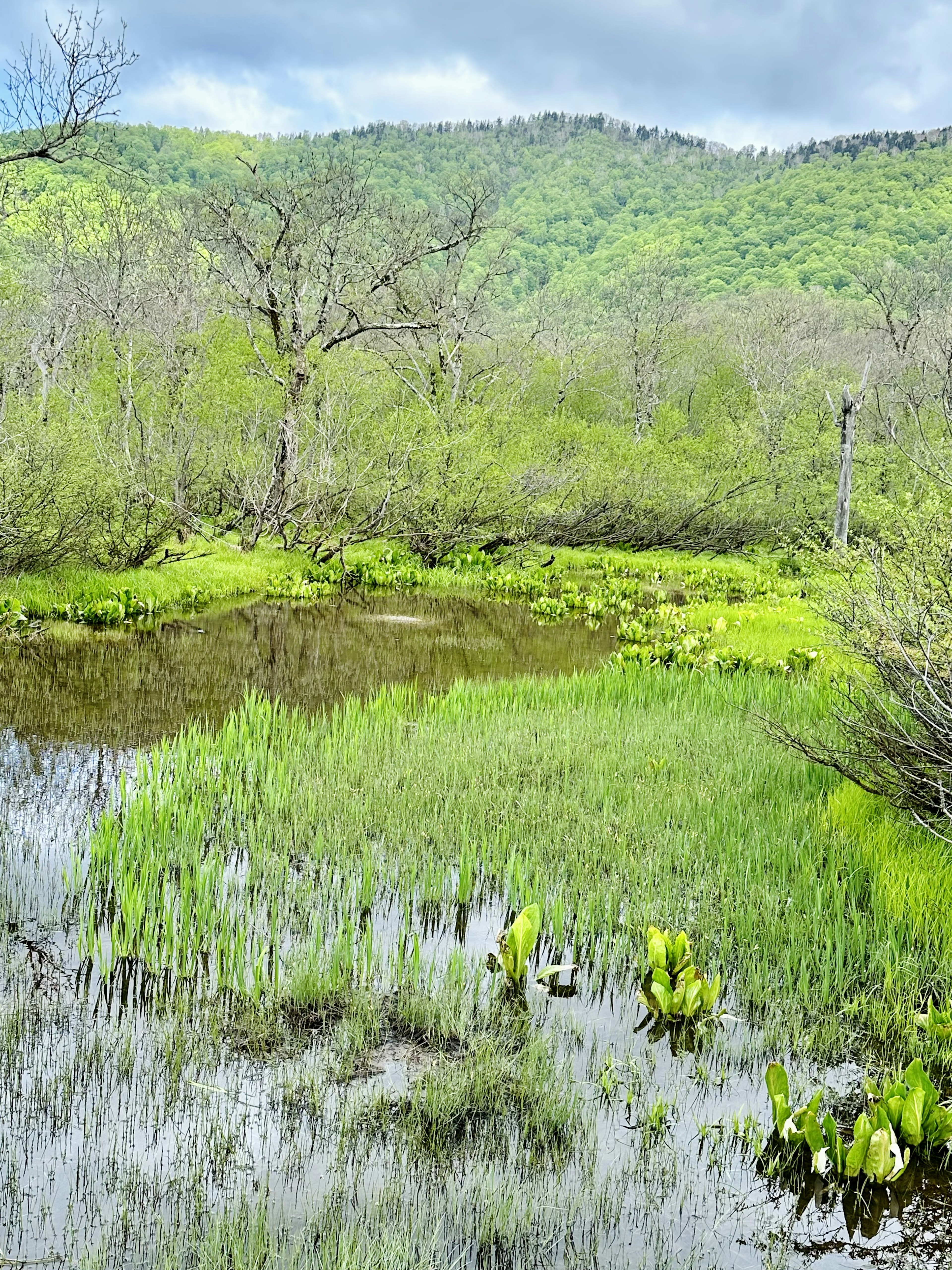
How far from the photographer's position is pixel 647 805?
6258 mm

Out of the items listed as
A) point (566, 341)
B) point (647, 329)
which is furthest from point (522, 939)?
point (647, 329)

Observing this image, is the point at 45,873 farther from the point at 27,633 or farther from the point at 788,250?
the point at 788,250

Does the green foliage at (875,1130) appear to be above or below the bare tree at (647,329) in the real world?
below

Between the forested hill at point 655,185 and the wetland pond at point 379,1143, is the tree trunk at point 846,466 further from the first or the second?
the forested hill at point 655,185

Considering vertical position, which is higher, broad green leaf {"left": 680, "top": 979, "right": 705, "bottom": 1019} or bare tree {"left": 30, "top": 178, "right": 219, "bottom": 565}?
bare tree {"left": 30, "top": 178, "right": 219, "bottom": 565}

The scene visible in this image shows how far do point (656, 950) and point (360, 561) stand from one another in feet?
58.7

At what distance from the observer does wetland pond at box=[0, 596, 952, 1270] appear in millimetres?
2723

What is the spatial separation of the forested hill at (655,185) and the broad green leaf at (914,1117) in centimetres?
4876

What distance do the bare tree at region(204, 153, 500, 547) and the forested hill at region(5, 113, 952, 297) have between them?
2510 cm

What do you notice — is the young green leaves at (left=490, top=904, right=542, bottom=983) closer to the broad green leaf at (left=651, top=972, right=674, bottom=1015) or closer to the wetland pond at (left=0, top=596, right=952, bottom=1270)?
the wetland pond at (left=0, top=596, right=952, bottom=1270)

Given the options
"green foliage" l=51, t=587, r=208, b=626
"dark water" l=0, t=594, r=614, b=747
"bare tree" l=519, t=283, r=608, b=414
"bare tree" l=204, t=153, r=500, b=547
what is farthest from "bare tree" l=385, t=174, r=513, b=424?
"green foliage" l=51, t=587, r=208, b=626

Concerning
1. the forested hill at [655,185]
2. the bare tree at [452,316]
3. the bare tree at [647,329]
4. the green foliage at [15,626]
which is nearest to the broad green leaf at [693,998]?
the green foliage at [15,626]

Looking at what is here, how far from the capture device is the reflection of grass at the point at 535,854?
4277 millimetres

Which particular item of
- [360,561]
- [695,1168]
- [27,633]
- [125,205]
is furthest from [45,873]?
[125,205]
